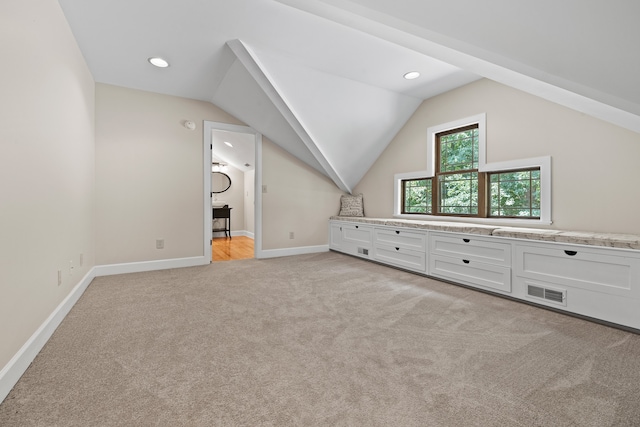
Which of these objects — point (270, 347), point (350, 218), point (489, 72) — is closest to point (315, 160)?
point (350, 218)

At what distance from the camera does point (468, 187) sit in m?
3.60

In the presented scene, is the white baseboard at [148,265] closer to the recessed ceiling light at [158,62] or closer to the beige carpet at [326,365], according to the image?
the beige carpet at [326,365]

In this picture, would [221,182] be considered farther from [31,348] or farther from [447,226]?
[31,348]

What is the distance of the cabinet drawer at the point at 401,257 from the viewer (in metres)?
3.41

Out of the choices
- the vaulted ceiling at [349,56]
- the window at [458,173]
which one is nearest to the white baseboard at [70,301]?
the vaulted ceiling at [349,56]

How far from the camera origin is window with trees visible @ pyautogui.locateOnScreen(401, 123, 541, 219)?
306cm

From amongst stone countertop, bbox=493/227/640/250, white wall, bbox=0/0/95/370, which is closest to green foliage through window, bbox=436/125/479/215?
stone countertop, bbox=493/227/640/250

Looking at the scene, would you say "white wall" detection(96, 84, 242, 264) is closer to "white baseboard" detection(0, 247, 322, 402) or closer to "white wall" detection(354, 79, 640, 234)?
"white baseboard" detection(0, 247, 322, 402)

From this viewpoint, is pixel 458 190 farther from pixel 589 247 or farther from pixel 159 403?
pixel 159 403

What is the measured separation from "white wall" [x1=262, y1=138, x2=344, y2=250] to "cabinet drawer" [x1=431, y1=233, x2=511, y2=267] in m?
2.21

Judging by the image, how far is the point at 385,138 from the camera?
4.39 meters

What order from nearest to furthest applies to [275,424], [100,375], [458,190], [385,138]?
1. [275,424]
2. [100,375]
3. [458,190]
4. [385,138]

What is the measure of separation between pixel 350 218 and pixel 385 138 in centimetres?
135

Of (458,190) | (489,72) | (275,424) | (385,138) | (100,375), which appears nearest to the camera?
(275,424)
